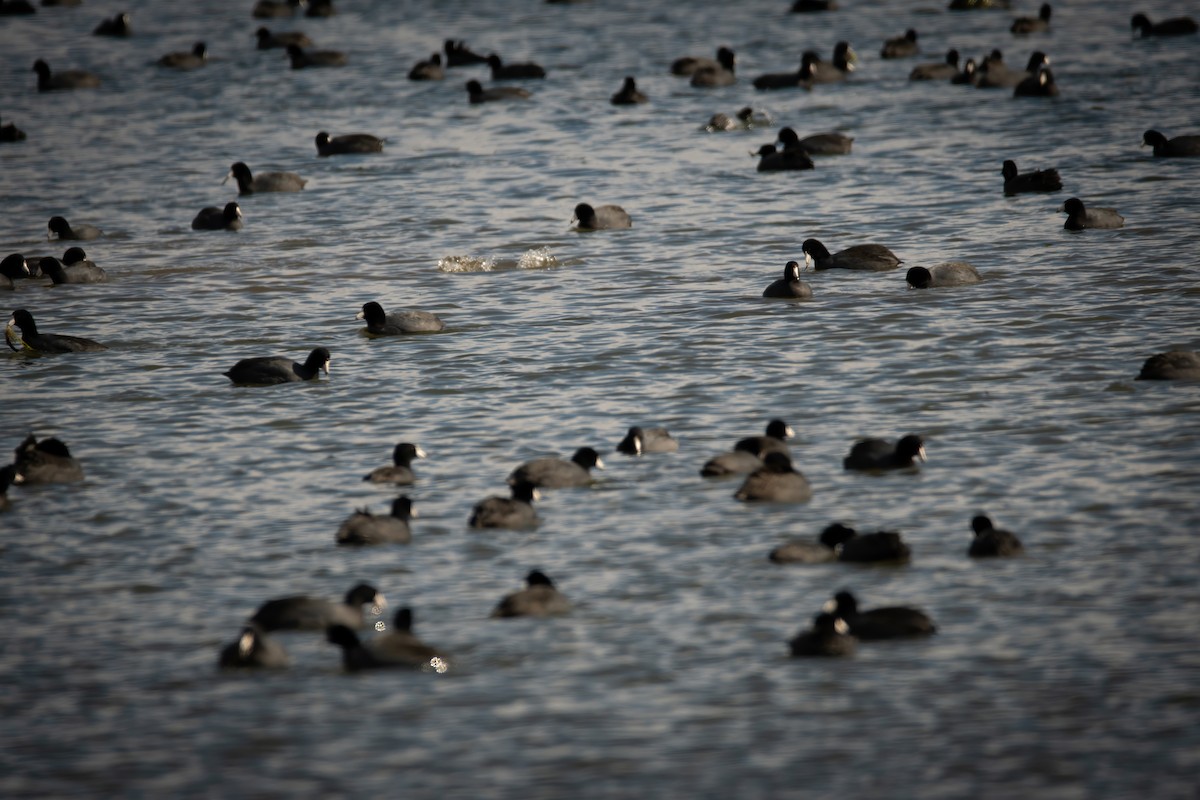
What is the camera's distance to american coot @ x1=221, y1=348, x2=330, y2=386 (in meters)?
22.1

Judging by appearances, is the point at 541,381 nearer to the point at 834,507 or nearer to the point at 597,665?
the point at 834,507

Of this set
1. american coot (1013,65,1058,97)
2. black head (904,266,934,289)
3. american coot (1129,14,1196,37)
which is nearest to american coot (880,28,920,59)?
american coot (1129,14,1196,37)

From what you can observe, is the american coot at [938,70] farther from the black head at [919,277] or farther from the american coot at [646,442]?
the american coot at [646,442]

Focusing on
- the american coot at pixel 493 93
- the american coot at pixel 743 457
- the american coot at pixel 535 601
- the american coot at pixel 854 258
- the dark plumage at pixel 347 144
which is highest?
the american coot at pixel 493 93

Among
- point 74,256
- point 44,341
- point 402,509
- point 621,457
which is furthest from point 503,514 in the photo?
point 74,256

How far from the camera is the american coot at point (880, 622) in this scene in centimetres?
1375

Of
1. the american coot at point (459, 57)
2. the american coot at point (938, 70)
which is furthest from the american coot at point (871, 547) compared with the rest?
the american coot at point (459, 57)

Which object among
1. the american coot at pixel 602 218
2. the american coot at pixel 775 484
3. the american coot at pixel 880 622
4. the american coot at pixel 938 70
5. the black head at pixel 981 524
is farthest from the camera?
the american coot at pixel 938 70

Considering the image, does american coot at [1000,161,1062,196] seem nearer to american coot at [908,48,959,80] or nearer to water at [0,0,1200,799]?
water at [0,0,1200,799]

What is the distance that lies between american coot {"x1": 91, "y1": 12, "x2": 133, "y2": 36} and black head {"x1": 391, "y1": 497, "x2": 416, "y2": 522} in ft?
152

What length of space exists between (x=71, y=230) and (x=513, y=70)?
18.5m

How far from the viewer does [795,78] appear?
1758 inches

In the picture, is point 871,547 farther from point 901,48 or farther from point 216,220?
point 901,48

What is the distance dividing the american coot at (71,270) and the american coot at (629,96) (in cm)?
1750
